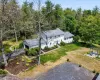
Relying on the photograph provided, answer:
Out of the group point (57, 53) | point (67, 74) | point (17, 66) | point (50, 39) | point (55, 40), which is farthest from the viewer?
point (55, 40)

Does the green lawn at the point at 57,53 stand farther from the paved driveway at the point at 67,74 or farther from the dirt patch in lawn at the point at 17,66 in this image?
the paved driveway at the point at 67,74

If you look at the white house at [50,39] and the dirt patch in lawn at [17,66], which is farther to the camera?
the white house at [50,39]

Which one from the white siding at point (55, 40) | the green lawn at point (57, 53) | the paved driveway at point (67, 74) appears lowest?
the paved driveway at point (67, 74)

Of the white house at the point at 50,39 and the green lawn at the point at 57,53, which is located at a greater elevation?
the white house at the point at 50,39

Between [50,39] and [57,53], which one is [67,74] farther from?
[50,39]

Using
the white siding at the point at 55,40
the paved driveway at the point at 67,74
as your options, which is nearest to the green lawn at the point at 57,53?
the white siding at the point at 55,40

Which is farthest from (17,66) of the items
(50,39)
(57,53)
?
(50,39)

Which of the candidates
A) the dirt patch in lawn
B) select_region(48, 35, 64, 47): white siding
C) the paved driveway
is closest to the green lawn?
select_region(48, 35, 64, 47): white siding

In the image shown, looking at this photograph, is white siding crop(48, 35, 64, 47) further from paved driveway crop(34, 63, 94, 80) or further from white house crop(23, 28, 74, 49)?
paved driveway crop(34, 63, 94, 80)
